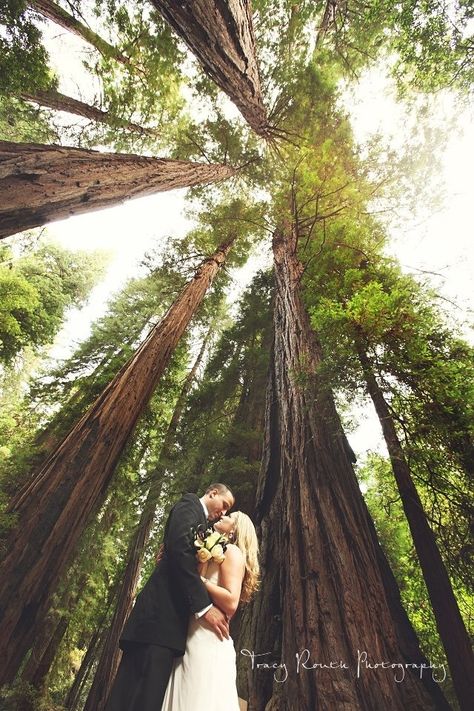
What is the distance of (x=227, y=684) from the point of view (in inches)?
69.0

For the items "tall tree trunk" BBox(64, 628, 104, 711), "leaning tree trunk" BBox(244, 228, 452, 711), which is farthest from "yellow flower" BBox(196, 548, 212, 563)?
"tall tree trunk" BBox(64, 628, 104, 711)

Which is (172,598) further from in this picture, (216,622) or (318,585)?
(318,585)

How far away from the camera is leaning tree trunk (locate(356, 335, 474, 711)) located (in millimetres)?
2213

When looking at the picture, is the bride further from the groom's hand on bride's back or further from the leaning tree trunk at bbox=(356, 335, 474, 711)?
the leaning tree trunk at bbox=(356, 335, 474, 711)

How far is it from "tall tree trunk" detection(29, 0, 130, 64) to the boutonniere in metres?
8.68

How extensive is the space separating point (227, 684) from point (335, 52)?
11105 mm

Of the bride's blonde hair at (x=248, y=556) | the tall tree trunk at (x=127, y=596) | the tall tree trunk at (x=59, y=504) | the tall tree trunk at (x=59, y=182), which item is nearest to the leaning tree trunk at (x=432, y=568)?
the bride's blonde hair at (x=248, y=556)

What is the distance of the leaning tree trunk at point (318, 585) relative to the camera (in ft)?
6.73

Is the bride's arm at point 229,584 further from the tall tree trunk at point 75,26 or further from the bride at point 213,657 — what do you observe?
the tall tree trunk at point 75,26

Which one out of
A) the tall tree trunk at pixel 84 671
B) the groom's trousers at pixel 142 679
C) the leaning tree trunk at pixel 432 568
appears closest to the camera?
the groom's trousers at pixel 142 679

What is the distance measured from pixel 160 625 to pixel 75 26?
1012cm

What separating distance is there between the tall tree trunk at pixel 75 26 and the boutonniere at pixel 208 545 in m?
8.68

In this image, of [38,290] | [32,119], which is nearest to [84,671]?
[38,290]

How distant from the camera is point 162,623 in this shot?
1.80 m
